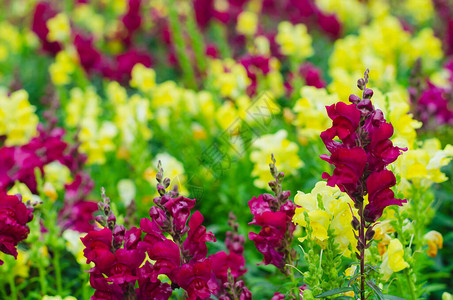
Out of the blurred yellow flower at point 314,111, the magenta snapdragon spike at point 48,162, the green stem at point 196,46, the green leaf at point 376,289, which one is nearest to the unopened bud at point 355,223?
the green leaf at point 376,289

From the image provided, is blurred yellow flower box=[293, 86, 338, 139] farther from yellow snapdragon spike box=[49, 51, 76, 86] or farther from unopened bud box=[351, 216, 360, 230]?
yellow snapdragon spike box=[49, 51, 76, 86]

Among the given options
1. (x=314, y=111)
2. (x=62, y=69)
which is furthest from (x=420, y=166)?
(x=62, y=69)

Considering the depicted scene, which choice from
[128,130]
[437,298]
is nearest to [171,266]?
[437,298]

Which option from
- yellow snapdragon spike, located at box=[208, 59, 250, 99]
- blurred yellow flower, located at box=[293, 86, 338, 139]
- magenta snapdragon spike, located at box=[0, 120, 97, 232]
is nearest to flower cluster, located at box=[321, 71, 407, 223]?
blurred yellow flower, located at box=[293, 86, 338, 139]

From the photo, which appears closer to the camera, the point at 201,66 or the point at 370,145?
the point at 370,145

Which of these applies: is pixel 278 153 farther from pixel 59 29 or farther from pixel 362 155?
pixel 59 29

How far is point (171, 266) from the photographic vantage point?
150cm

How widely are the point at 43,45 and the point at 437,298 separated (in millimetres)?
4216

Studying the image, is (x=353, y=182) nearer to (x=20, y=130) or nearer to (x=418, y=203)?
(x=418, y=203)

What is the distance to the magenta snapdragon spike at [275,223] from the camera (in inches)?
61.5

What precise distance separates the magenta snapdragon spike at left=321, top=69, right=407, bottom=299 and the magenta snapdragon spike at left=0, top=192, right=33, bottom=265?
1.05 meters

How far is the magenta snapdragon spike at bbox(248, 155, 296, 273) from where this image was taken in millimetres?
1562

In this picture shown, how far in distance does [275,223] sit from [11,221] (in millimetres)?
890

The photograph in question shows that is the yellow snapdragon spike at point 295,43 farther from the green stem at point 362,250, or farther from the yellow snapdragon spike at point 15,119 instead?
the green stem at point 362,250
